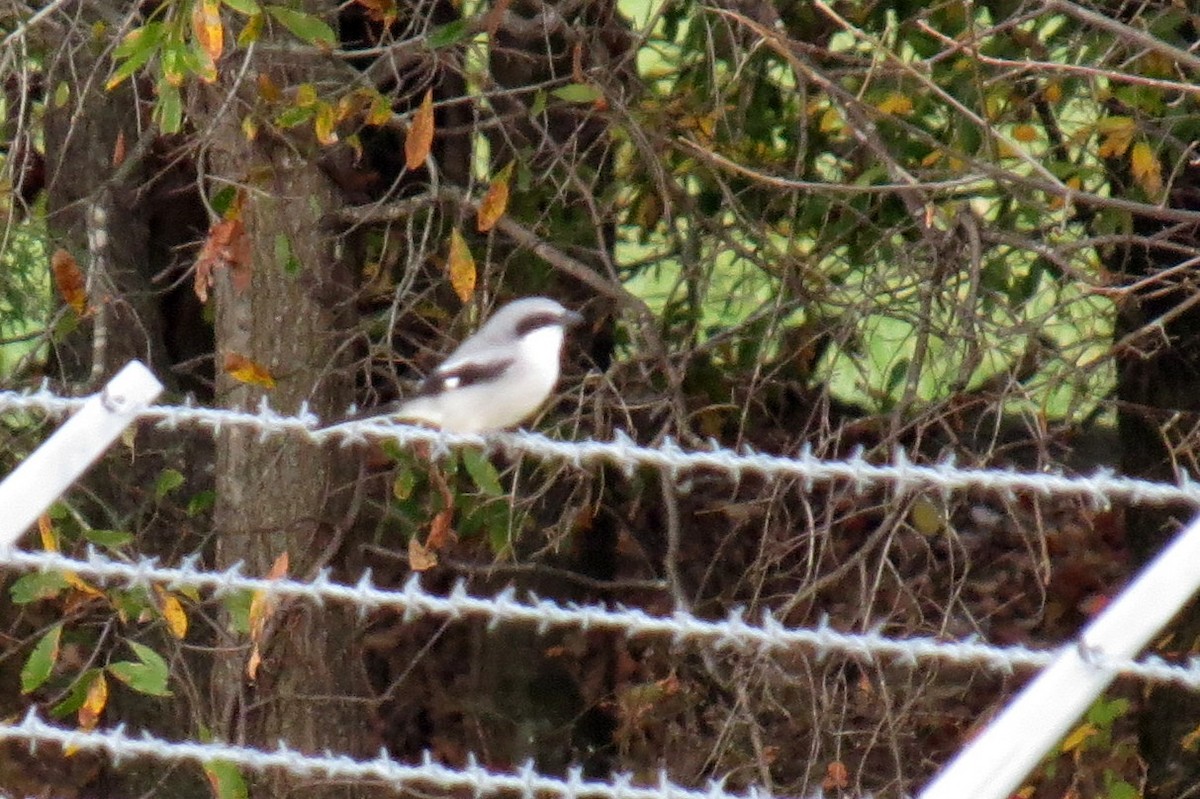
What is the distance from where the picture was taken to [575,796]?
2.21 m

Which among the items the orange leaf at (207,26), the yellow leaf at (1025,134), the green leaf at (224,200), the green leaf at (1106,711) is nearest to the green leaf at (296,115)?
the green leaf at (224,200)

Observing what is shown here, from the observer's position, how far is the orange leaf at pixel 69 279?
4.94 meters

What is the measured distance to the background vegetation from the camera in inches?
189

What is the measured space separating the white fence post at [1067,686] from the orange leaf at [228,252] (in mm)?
3314

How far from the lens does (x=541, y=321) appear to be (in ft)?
17.0

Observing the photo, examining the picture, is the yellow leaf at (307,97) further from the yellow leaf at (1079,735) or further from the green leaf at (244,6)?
the yellow leaf at (1079,735)

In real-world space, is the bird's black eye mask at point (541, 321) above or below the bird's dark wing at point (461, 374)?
above

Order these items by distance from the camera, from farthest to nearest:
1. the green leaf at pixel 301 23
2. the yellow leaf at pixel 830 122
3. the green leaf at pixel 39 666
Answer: the yellow leaf at pixel 830 122
the green leaf at pixel 39 666
the green leaf at pixel 301 23

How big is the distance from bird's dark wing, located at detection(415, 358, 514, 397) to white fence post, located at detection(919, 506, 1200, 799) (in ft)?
10.6

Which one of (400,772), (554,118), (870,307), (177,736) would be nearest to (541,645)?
(177,736)

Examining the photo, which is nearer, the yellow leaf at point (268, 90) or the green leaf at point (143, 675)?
the green leaf at point (143, 675)

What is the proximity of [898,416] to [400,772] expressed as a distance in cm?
267

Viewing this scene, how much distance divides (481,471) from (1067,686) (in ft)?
9.90

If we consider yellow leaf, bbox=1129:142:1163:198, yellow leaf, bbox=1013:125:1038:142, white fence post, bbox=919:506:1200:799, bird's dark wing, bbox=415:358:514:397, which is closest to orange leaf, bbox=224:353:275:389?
bird's dark wing, bbox=415:358:514:397
